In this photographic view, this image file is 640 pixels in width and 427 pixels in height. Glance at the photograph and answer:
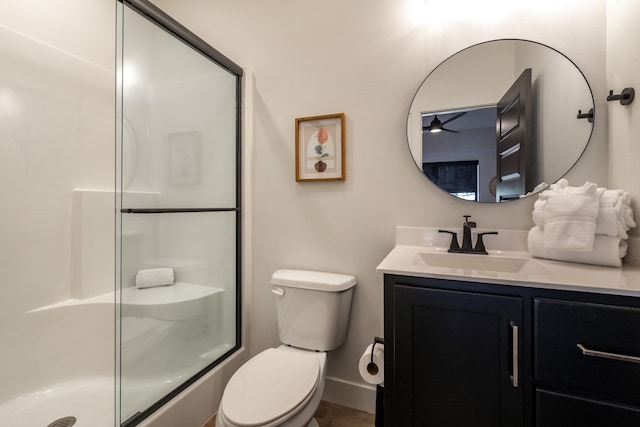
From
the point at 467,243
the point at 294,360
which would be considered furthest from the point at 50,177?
the point at 467,243

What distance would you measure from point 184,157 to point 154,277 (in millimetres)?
603

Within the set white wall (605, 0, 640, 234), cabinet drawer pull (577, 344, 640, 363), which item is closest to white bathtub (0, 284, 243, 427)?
cabinet drawer pull (577, 344, 640, 363)

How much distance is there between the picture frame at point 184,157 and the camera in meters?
1.41

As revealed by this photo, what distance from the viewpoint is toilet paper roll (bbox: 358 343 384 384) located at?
114 centimetres

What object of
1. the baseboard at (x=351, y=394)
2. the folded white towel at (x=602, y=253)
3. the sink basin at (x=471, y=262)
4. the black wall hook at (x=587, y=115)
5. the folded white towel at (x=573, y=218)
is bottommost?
the baseboard at (x=351, y=394)

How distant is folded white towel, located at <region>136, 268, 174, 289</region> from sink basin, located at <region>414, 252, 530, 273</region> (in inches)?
46.3

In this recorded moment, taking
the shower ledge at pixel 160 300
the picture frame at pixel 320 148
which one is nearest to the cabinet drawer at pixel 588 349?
the picture frame at pixel 320 148

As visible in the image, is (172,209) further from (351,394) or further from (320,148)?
(351,394)

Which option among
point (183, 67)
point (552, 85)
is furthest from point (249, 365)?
point (552, 85)

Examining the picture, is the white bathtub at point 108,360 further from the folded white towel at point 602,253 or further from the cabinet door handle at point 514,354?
the folded white towel at point 602,253

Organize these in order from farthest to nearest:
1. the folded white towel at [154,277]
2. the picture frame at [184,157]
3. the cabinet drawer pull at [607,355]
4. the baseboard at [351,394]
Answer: the baseboard at [351,394] < the picture frame at [184,157] < the folded white towel at [154,277] < the cabinet drawer pull at [607,355]

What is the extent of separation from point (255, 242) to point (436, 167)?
1152mm

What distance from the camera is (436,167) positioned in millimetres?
1445

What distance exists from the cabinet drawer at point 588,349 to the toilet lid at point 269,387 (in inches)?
31.7
